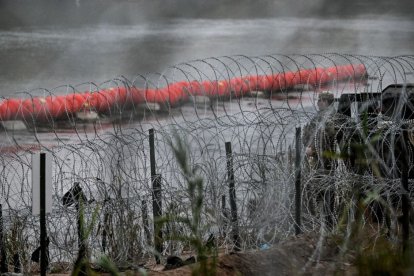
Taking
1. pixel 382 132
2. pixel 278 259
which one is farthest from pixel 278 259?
pixel 382 132

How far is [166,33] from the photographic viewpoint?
40.4 ft

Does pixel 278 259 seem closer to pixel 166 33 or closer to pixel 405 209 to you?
pixel 405 209

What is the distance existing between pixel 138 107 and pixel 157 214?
663cm

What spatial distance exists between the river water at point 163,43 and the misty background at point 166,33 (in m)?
0.01

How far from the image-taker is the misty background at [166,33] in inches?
468

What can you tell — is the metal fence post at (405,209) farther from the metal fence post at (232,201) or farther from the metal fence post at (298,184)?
the metal fence post at (232,201)

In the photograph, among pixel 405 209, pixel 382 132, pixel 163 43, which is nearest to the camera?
pixel 405 209

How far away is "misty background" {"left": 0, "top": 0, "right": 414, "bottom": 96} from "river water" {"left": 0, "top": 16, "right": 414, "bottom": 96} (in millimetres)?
14

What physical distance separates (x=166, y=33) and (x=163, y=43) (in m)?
0.18

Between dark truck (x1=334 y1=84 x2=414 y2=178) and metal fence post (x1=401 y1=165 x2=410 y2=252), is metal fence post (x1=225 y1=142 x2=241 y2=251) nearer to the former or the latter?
dark truck (x1=334 y1=84 x2=414 y2=178)

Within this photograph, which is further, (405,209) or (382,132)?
(382,132)

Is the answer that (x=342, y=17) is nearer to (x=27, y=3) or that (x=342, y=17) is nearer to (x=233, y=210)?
(x=27, y=3)

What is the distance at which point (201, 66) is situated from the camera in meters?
12.4

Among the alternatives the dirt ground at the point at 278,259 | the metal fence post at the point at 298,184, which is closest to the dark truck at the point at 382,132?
the metal fence post at the point at 298,184
